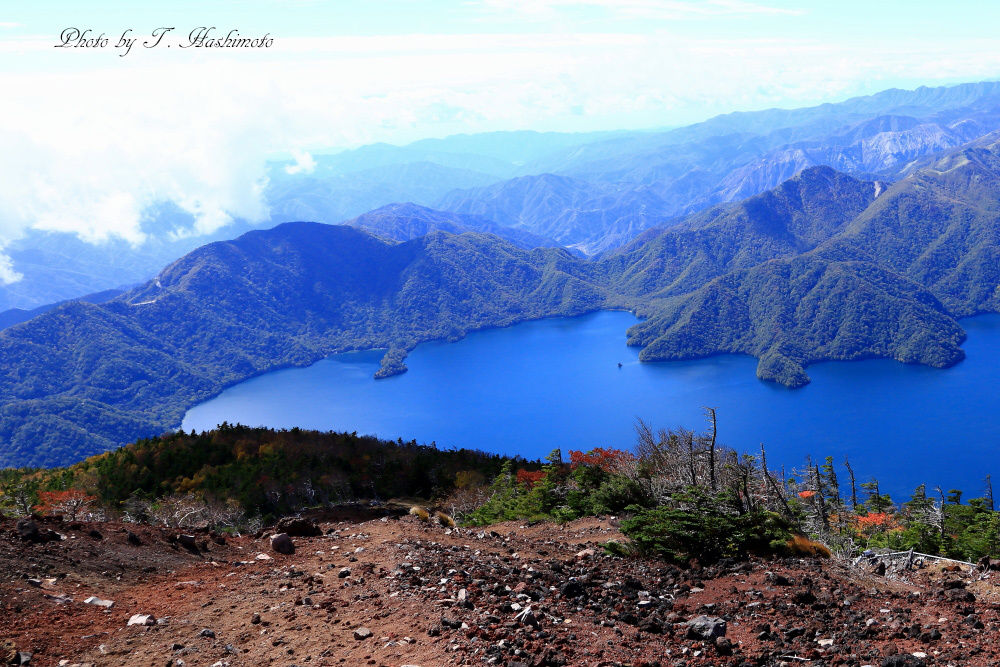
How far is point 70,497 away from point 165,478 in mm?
8979

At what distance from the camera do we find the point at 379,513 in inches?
1061

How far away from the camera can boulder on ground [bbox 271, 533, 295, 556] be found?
607 inches

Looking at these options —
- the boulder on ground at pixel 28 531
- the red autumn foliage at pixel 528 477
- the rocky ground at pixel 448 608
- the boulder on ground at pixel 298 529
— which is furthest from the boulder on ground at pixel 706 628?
the red autumn foliage at pixel 528 477

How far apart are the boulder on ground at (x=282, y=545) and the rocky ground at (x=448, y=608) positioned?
1.10ft

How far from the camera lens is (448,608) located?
10609mm

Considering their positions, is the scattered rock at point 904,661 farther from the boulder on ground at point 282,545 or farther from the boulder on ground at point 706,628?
the boulder on ground at point 282,545

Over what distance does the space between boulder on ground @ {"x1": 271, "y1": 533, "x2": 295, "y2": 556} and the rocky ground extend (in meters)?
0.33

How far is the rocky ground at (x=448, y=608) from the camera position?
29.9 ft

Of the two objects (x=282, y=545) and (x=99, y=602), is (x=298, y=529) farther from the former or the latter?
(x=99, y=602)

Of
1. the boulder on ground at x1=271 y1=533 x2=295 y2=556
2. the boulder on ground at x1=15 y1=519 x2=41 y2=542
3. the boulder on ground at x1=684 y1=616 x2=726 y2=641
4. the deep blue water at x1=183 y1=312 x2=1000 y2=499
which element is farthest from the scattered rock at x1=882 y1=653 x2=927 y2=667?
the deep blue water at x1=183 y1=312 x2=1000 y2=499

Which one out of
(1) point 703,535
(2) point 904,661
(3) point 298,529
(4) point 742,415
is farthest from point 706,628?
(4) point 742,415

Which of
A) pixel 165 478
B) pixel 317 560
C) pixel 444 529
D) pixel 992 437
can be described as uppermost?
pixel 317 560

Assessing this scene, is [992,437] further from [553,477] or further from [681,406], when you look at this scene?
[553,477]

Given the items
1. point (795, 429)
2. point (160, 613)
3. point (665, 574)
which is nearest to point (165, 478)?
point (160, 613)
